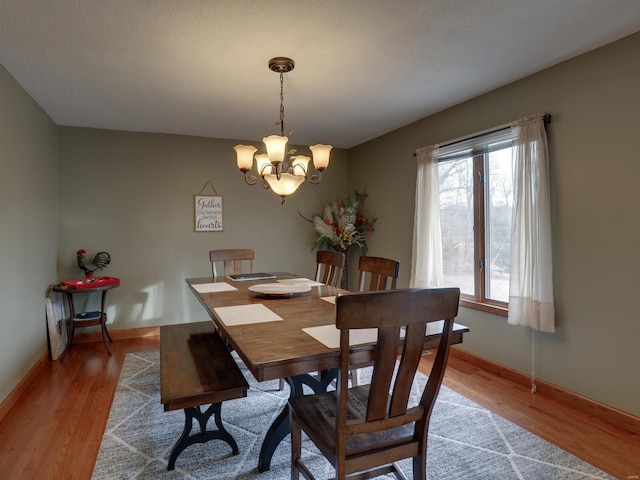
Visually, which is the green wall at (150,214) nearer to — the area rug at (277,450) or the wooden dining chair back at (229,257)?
the wooden dining chair back at (229,257)

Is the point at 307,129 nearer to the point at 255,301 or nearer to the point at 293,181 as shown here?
the point at 293,181

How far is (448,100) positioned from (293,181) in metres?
1.79

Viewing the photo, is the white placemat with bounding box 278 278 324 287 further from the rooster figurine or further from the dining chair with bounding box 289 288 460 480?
the rooster figurine

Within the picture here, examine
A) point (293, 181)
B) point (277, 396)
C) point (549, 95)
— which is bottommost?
point (277, 396)

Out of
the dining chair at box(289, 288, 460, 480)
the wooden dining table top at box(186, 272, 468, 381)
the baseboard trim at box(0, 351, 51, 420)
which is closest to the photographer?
the dining chair at box(289, 288, 460, 480)

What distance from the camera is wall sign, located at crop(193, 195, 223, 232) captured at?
4484 millimetres

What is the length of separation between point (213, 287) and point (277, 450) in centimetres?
121

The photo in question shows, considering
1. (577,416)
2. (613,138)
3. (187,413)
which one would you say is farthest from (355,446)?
(613,138)

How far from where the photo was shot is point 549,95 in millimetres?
2652

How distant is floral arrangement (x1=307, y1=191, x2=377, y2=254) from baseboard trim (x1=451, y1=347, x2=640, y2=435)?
1983mm

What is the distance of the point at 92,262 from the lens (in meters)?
4.03

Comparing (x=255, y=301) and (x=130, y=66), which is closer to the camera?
(x=255, y=301)

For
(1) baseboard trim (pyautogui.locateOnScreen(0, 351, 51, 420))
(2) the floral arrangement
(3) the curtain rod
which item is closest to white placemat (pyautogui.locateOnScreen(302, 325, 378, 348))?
(3) the curtain rod

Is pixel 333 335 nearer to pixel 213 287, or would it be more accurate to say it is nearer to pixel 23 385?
pixel 213 287
